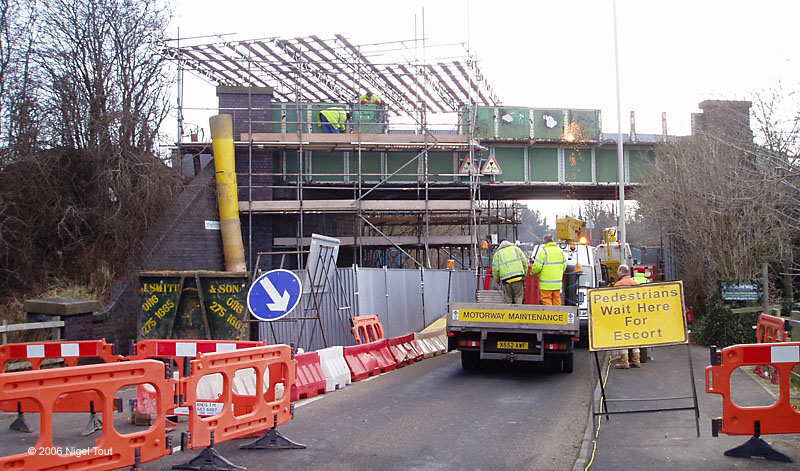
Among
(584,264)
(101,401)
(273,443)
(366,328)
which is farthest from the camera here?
(584,264)

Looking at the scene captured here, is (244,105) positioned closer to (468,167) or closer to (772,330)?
(468,167)

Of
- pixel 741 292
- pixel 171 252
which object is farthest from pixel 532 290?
pixel 171 252

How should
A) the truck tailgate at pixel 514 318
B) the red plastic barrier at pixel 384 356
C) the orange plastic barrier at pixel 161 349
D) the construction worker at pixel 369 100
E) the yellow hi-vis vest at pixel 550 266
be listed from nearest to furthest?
1. the orange plastic barrier at pixel 161 349
2. the truck tailgate at pixel 514 318
3. the yellow hi-vis vest at pixel 550 266
4. the red plastic barrier at pixel 384 356
5. the construction worker at pixel 369 100

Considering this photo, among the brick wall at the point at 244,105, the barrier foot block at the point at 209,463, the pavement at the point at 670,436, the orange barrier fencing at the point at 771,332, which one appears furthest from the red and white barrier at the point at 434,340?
the barrier foot block at the point at 209,463

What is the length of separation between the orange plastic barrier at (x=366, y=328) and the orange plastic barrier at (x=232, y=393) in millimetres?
7103

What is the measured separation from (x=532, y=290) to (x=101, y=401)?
10.4 m

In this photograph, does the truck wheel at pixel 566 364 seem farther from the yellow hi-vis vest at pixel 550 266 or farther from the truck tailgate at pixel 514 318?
the yellow hi-vis vest at pixel 550 266

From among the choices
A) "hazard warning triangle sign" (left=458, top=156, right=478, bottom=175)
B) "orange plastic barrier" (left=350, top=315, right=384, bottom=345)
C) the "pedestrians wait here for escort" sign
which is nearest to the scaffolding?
"hazard warning triangle sign" (left=458, top=156, right=478, bottom=175)

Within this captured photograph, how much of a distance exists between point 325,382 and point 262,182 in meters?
13.3

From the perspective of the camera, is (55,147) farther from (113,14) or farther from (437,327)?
(437,327)

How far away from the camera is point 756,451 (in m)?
7.16

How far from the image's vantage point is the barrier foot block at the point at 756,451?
7082mm

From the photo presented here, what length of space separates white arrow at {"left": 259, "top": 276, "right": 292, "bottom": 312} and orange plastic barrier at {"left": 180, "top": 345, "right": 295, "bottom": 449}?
2.59 meters

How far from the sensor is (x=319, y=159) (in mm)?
25344
